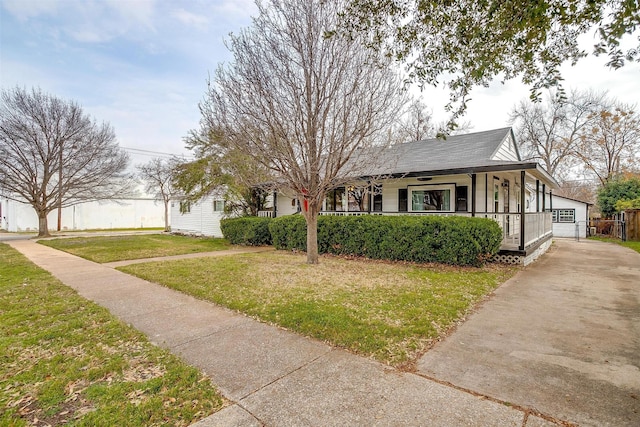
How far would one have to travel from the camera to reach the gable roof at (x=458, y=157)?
916 centimetres

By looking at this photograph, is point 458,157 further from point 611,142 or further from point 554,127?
point 554,127

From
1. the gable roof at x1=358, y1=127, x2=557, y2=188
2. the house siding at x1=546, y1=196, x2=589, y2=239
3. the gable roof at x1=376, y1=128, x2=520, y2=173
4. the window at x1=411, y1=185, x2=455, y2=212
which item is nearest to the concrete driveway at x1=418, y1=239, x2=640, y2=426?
the gable roof at x1=358, y1=127, x2=557, y2=188

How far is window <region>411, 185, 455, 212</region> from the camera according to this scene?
→ 1150 cm

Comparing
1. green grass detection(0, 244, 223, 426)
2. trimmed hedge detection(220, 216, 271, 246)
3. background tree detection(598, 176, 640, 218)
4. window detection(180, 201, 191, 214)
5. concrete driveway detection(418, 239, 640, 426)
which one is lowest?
concrete driveway detection(418, 239, 640, 426)

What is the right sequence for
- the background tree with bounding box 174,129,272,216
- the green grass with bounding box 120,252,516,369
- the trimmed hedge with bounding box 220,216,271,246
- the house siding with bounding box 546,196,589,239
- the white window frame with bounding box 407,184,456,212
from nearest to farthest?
1. the green grass with bounding box 120,252,516,369
2. the white window frame with bounding box 407,184,456,212
3. the trimmed hedge with bounding box 220,216,271,246
4. the background tree with bounding box 174,129,272,216
5. the house siding with bounding box 546,196,589,239

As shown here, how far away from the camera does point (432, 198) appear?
1185cm

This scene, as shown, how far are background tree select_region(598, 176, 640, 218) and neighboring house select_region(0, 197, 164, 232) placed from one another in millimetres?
34963

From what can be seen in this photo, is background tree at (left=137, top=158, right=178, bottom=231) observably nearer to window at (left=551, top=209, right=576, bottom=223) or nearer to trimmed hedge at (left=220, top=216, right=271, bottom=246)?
trimmed hedge at (left=220, top=216, right=271, bottom=246)

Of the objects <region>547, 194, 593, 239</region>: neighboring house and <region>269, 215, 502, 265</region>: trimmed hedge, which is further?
<region>547, 194, 593, 239</region>: neighboring house

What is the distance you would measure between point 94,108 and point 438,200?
849 inches

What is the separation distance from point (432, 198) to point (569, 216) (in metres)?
14.6

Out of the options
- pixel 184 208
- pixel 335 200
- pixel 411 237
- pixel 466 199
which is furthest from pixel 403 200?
pixel 184 208

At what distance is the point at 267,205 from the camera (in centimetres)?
1670

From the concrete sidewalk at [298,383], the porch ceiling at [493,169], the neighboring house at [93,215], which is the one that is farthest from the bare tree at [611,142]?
the neighboring house at [93,215]
